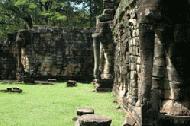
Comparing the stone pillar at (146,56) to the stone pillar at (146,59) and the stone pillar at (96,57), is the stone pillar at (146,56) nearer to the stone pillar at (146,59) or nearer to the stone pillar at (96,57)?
the stone pillar at (146,59)

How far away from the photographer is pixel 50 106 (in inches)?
560

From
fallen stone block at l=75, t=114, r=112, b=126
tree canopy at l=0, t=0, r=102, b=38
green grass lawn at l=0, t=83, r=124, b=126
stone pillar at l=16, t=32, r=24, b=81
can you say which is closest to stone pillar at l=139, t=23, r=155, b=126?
fallen stone block at l=75, t=114, r=112, b=126

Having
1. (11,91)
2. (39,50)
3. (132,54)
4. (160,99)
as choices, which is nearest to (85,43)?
(39,50)

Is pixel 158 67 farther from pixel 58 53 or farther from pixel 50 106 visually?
pixel 58 53

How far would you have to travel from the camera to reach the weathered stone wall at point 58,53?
1010 inches

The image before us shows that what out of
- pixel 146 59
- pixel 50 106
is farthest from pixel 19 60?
pixel 146 59

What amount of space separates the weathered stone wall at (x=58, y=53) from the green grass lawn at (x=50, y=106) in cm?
592

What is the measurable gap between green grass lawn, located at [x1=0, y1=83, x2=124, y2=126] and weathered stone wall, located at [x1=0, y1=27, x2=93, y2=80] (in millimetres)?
5922

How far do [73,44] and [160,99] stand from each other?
17.3 meters

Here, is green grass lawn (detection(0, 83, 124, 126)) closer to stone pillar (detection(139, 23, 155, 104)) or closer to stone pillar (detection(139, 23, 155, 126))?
stone pillar (detection(139, 23, 155, 126))

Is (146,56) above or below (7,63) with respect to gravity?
above

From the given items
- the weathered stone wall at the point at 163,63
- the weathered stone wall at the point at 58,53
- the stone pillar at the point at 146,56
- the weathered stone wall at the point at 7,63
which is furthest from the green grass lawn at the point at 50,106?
the weathered stone wall at the point at 7,63

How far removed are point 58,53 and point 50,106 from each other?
11834 mm

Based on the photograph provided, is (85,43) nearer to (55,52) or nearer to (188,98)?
(55,52)
